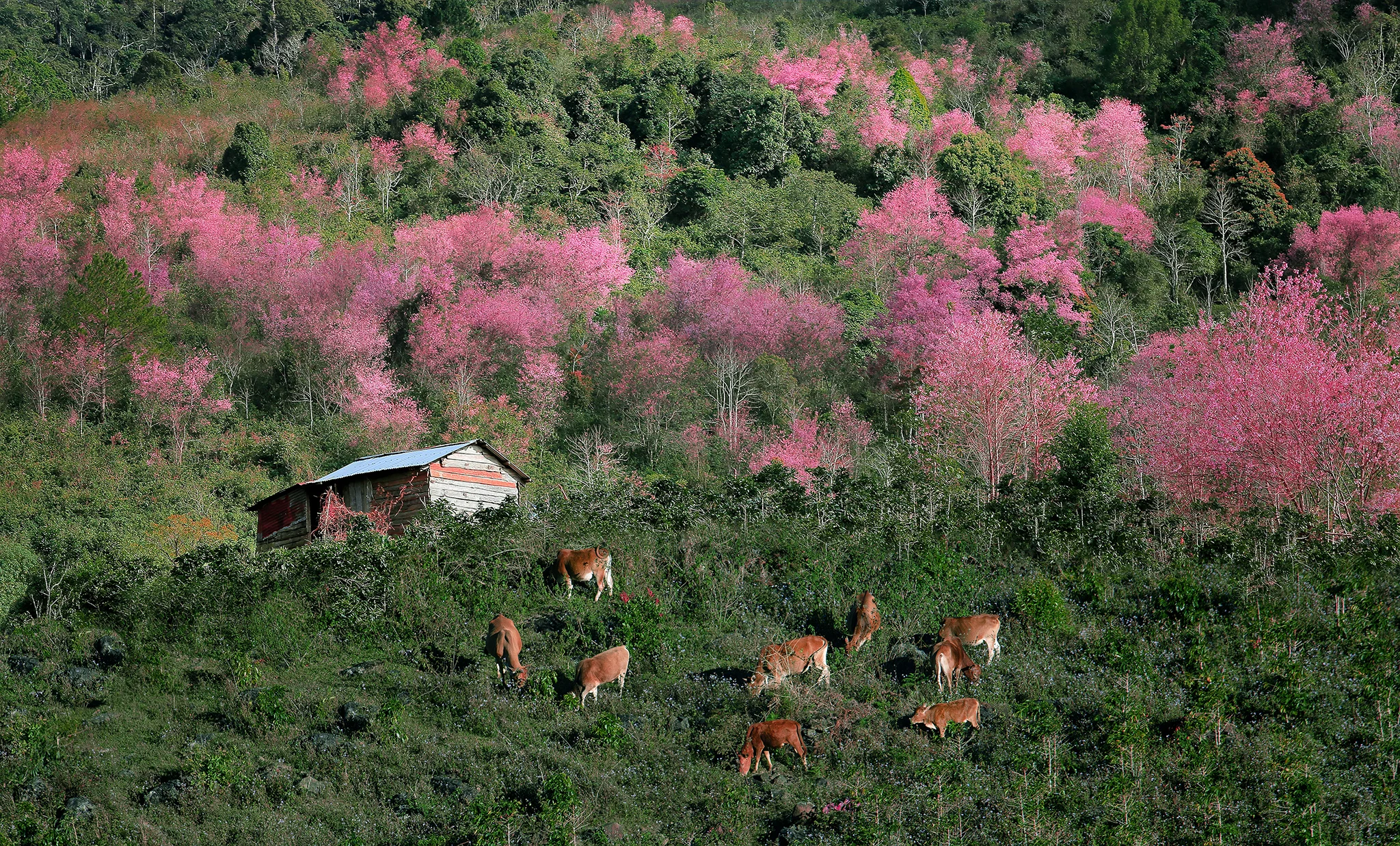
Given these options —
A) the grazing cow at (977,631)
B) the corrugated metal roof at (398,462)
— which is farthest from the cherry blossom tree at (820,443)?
the grazing cow at (977,631)

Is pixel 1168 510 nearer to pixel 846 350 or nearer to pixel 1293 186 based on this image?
pixel 846 350

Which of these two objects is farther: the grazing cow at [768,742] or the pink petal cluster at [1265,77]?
the pink petal cluster at [1265,77]

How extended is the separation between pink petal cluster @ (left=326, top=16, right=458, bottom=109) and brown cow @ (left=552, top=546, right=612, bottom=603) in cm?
4368

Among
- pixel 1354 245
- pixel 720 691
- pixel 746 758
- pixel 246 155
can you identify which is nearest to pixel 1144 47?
pixel 1354 245

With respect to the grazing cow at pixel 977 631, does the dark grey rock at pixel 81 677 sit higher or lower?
lower

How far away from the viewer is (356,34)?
72438 mm

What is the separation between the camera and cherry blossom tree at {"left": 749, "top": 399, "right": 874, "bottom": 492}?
30250 millimetres

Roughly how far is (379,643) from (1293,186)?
156 feet

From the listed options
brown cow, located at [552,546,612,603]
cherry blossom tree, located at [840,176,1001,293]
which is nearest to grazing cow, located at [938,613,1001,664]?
brown cow, located at [552,546,612,603]

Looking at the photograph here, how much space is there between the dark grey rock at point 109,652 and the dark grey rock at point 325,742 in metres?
3.82

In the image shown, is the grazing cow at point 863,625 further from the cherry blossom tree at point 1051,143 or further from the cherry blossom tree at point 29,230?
the cherry blossom tree at point 1051,143

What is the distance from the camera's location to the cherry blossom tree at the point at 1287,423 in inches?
731

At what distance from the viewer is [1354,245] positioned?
45.0 metres

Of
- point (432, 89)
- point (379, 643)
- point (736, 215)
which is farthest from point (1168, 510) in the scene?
point (432, 89)
